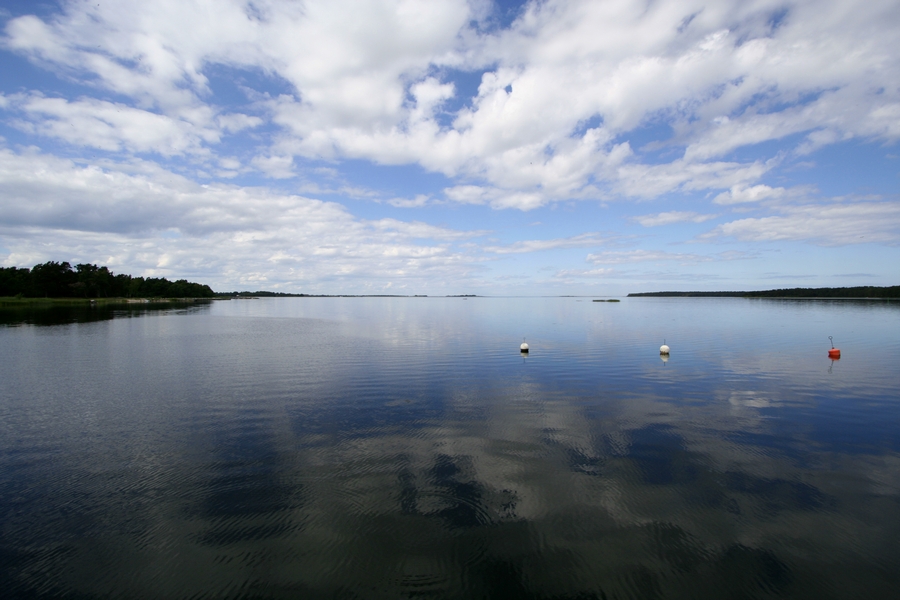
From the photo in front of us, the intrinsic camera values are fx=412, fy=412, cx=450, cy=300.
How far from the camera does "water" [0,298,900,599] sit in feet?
27.1

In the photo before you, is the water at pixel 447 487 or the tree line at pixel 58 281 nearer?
the water at pixel 447 487

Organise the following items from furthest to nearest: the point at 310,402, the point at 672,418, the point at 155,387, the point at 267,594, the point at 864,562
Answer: the point at 155,387 < the point at 310,402 < the point at 672,418 < the point at 864,562 < the point at 267,594

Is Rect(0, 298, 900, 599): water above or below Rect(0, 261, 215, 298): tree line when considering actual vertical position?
below

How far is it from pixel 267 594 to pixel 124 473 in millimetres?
8019

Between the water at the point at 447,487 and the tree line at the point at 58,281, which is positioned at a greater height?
the tree line at the point at 58,281

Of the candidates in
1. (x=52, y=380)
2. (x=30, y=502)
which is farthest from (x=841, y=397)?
(x=52, y=380)

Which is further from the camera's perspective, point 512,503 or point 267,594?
point 512,503

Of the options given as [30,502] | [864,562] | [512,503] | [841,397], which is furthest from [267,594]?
[841,397]

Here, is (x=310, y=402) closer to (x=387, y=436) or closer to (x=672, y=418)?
(x=387, y=436)

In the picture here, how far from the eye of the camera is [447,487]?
458 inches

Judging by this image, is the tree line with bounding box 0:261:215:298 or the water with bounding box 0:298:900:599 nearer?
the water with bounding box 0:298:900:599

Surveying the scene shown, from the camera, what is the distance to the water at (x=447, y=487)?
8266 mm

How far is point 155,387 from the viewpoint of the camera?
2333cm

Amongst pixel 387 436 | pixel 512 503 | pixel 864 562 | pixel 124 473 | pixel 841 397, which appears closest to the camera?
pixel 864 562
